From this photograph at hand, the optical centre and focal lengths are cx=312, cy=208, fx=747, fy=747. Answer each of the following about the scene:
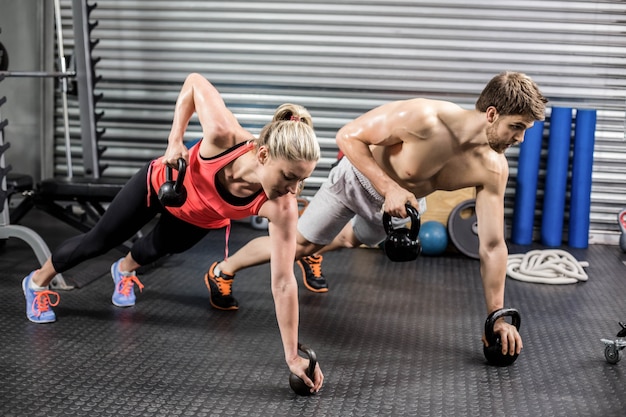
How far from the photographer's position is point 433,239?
15.0 ft

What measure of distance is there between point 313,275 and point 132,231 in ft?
3.68

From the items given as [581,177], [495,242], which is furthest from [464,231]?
[495,242]

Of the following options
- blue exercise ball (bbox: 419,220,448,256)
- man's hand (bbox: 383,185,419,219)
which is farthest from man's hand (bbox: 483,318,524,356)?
blue exercise ball (bbox: 419,220,448,256)

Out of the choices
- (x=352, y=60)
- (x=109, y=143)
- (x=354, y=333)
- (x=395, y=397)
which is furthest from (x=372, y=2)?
(x=395, y=397)

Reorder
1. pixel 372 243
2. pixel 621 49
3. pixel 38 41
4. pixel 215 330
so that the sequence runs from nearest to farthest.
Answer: pixel 215 330
pixel 372 243
pixel 621 49
pixel 38 41

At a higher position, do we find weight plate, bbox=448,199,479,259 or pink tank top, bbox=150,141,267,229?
pink tank top, bbox=150,141,267,229

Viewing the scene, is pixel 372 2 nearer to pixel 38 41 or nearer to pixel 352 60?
pixel 352 60

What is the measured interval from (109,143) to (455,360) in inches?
144

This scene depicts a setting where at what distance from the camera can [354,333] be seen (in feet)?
10.0

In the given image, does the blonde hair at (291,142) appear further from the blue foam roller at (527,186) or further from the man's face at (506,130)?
the blue foam roller at (527,186)

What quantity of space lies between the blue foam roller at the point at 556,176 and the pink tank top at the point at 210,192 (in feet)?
9.96

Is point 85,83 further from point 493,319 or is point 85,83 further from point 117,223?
point 493,319

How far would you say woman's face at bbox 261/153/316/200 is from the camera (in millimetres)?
2154

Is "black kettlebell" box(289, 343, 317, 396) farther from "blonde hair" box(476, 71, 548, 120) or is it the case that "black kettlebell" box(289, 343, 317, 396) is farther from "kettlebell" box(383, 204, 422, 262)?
"blonde hair" box(476, 71, 548, 120)
